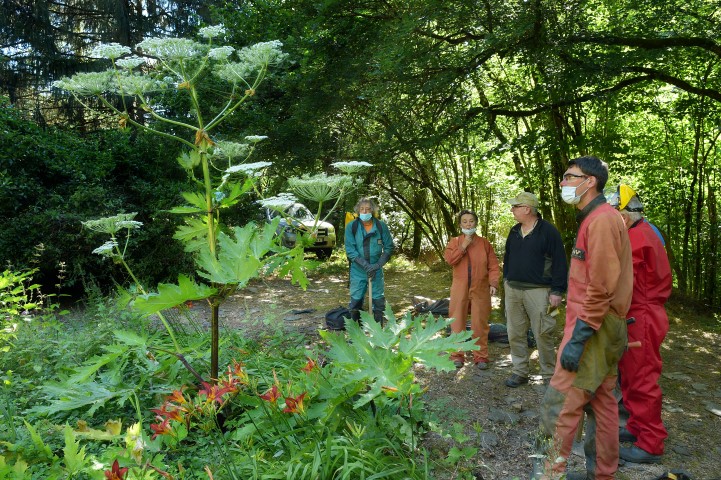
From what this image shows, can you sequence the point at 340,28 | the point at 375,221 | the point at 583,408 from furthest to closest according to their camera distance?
the point at 340,28, the point at 375,221, the point at 583,408

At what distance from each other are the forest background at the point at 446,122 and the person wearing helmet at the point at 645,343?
6.91 feet

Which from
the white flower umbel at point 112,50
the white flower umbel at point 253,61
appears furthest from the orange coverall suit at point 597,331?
the white flower umbel at point 112,50

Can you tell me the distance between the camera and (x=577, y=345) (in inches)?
120

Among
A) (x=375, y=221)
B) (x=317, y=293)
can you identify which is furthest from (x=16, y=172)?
(x=375, y=221)

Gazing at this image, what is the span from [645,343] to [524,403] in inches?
50.6

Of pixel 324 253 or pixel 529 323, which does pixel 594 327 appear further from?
pixel 324 253

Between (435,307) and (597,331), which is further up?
(597,331)

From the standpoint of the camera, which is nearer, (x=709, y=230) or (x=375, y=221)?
(x=375, y=221)

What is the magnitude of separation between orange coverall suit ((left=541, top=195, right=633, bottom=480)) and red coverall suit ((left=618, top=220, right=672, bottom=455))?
75 centimetres

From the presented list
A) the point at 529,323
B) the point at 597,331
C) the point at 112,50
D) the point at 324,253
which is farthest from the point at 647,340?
the point at 324,253

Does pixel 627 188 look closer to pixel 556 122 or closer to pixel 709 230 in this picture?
pixel 556 122

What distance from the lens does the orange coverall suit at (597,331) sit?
3010mm

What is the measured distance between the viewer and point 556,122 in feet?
26.7

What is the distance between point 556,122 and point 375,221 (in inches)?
148
